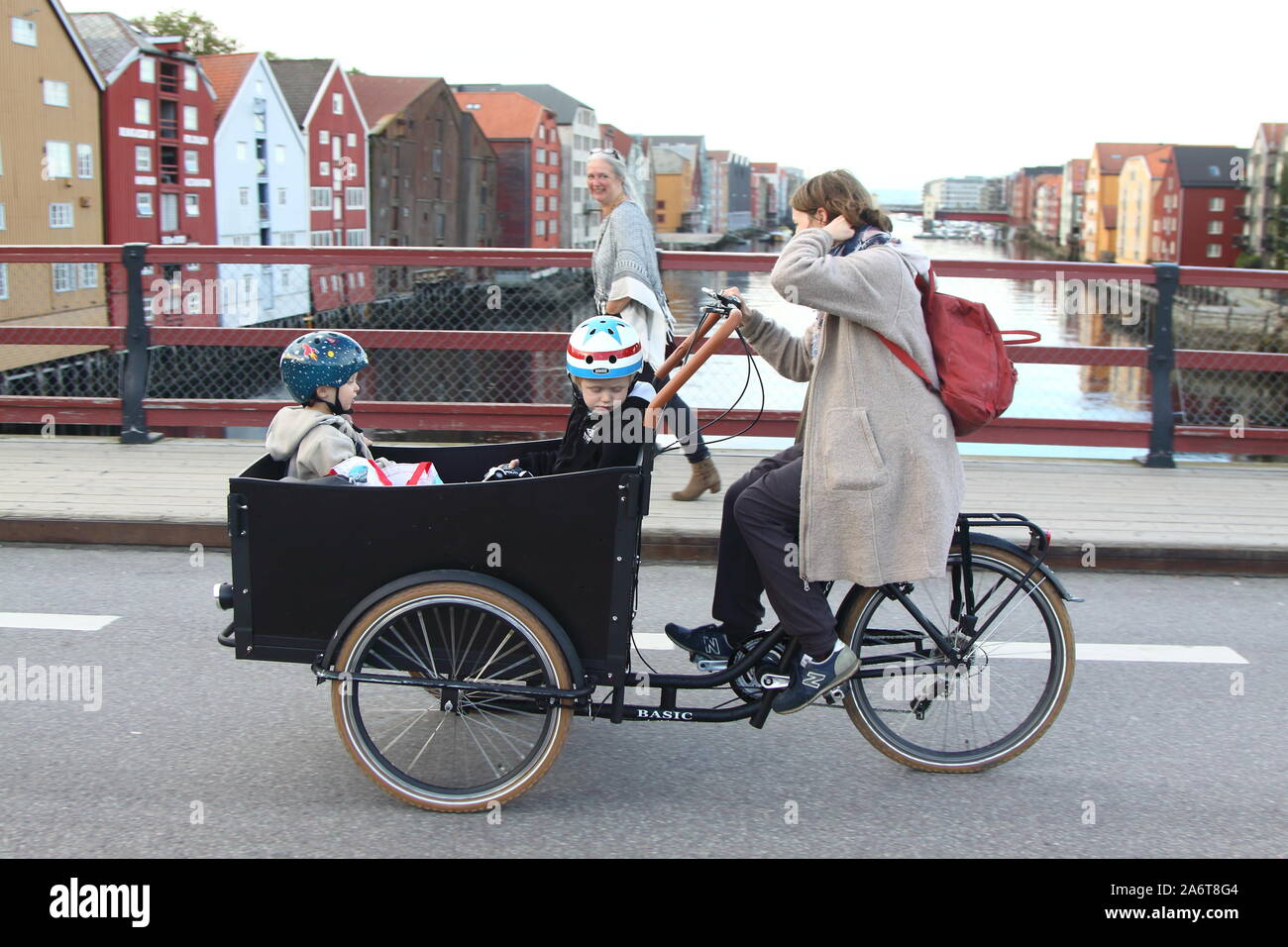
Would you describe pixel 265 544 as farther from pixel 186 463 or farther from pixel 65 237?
pixel 65 237

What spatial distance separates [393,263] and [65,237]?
47426 mm

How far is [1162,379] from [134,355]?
7004 millimetres

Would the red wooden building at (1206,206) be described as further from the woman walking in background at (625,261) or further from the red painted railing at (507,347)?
the woman walking in background at (625,261)

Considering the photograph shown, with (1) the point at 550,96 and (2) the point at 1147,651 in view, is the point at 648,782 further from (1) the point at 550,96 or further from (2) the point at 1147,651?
(1) the point at 550,96

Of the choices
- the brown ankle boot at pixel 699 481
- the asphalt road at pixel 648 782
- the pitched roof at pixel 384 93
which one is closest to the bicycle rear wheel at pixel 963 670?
the asphalt road at pixel 648 782

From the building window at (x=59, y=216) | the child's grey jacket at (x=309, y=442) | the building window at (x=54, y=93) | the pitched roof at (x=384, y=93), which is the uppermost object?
the pitched roof at (x=384, y=93)

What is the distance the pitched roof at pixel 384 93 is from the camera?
77.8m

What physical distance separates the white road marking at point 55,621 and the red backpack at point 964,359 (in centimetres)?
370

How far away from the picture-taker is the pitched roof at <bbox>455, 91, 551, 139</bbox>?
9794cm

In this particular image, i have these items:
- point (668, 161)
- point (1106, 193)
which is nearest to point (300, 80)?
point (668, 161)

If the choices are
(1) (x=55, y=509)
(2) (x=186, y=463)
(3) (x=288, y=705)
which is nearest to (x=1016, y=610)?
(3) (x=288, y=705)

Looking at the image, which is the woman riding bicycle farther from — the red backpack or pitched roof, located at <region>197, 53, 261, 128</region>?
pitched roof, located at <region>197, 53, 261, 128</region>

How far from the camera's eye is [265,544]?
3469mm
